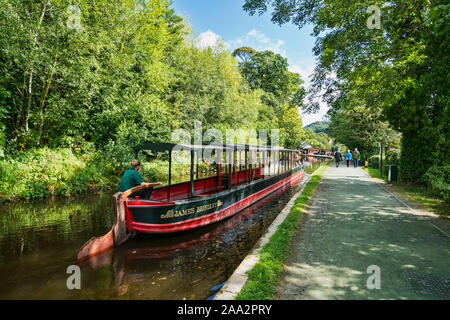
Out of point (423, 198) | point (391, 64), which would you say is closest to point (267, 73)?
point (391, 64)

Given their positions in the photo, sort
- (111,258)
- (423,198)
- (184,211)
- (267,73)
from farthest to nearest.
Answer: (267,73) < (423,198) < (184,211) < (111,258)

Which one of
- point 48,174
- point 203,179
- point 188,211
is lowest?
point 188,211

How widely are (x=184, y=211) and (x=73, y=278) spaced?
303 cm

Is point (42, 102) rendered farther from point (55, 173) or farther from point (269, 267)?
point (269, 267)

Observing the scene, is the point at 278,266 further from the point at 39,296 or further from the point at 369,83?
the point at 369,83

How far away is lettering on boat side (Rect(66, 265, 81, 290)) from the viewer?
4.51 m

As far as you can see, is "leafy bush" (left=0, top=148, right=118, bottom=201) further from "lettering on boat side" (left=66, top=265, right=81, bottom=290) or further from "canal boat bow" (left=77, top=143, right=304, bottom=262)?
"lettering on boat side" (left=66, top=265, right=81, bottom=290)

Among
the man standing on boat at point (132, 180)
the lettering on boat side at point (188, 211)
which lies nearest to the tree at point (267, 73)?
the lettering on boat side at point (188, 211)

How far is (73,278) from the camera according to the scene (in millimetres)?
4766

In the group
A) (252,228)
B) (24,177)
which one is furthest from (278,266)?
(24,177)

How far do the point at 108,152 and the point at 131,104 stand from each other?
372 cm

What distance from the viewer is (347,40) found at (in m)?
8.75

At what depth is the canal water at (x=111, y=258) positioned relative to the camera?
14.4 feet
